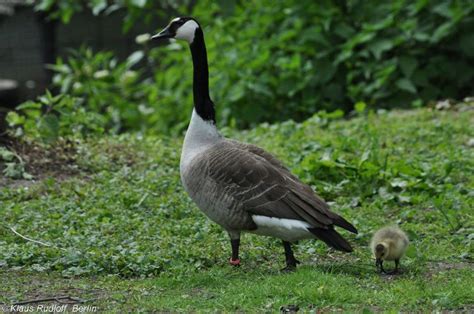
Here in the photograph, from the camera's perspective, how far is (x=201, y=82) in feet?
21.7

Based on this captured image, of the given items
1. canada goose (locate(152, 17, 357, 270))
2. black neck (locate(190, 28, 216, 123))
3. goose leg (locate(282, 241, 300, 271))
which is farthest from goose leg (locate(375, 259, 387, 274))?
black neck (locate(190, 28, 216, 123))

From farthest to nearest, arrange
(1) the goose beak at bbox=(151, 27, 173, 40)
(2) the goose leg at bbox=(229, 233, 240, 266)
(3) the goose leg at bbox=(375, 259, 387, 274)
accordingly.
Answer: (1) the goose beak at bbox=(151, 27, 173, 40) < (2) the goose leg at bbox=(229, 233, 240, 266) < (3) the goose leg at bbox=(375, 259, 387, 274)

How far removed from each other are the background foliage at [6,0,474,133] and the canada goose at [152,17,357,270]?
570 cm

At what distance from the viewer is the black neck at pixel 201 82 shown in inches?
259

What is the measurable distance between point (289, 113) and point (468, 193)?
16.3 ft

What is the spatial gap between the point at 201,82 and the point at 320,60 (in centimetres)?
572

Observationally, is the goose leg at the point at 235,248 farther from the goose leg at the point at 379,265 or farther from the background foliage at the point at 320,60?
the background foliage at the point at 320,60

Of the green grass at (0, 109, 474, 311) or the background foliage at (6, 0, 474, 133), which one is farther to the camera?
the background foliage at (6, 0, 474, 133)

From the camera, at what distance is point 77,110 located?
9742mm

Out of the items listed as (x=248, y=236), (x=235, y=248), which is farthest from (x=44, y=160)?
(x=235, y=248)

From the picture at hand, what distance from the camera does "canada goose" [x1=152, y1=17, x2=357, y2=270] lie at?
18.7 feet

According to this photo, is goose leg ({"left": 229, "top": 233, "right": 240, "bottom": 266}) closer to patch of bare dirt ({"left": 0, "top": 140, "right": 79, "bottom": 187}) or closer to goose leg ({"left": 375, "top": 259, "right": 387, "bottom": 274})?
goose leg ({"left": 375, "top": 259, "right": 387, "bottom": 274})

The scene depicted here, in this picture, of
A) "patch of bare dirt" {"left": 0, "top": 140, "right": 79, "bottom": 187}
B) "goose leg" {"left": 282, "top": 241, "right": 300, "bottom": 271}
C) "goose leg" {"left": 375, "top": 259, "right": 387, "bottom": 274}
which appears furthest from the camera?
"patch of bare dirt" {"left": 0, "top": 140, "right": 79, "bottom": 187}

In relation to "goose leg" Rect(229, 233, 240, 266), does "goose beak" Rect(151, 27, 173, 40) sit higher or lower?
higher
